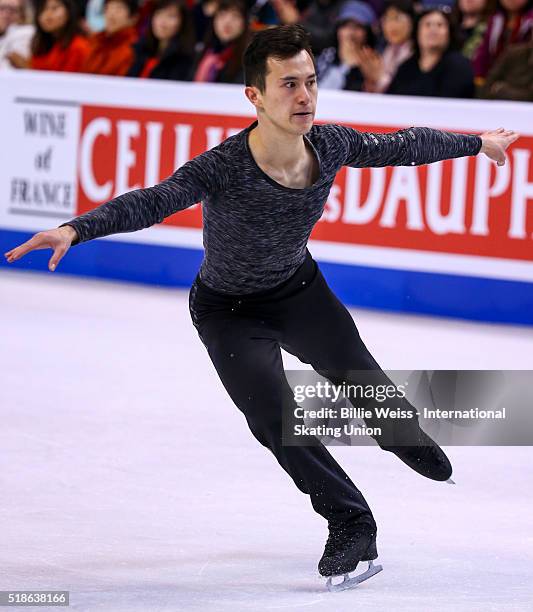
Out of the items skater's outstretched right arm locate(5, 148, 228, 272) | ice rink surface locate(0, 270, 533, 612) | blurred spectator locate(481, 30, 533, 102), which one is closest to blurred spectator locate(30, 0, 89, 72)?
blurred spectator locate(481, 30, 533, 102)

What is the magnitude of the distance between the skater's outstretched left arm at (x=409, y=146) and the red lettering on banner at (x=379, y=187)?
3736mm

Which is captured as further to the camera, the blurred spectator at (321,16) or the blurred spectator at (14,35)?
the blurred spectator at (14,35)

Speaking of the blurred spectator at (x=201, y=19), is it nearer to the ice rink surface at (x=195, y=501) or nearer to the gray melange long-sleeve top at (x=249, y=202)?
the ice rink surface at (x=195, y=501)

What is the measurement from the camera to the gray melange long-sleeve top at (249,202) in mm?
3438

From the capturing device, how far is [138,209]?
3379 mm

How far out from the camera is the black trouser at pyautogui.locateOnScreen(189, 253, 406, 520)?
3.62m

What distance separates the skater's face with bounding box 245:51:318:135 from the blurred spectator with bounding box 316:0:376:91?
5.60 m

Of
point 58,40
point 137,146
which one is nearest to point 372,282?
point 137,146

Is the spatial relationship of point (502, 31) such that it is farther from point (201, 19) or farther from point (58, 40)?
point (58, 40)

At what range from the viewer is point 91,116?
9.02 metres

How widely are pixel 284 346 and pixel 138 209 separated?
29.9 inches

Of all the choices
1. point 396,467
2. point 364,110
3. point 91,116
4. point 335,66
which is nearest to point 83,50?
point 91,116

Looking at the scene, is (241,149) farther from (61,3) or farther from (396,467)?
(61,3)

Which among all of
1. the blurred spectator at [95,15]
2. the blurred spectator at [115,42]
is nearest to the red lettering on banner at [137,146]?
the blurred spectator at [115,42]
